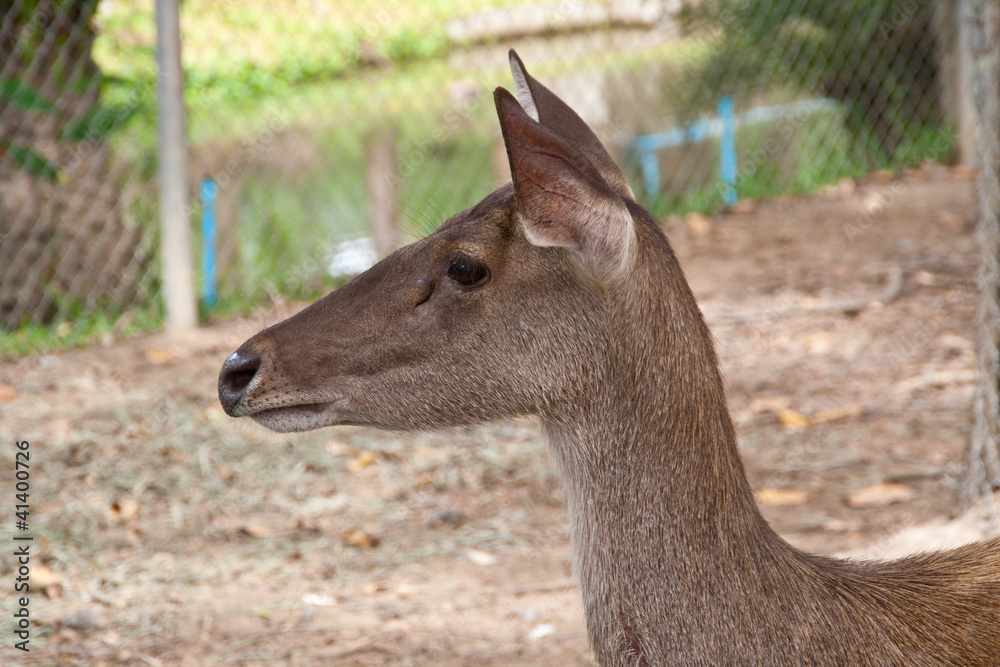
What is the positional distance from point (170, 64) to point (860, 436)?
3920 millimetres

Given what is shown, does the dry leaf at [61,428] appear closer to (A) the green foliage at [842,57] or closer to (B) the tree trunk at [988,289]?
→ (B) the tree trunk at [988,289]

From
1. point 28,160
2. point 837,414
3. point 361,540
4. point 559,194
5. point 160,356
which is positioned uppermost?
point 28,160

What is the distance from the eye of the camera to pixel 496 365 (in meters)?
2.19

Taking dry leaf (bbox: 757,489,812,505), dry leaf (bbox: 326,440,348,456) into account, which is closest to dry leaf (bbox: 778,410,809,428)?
dry leaf (bbox: 757,489,812,505)

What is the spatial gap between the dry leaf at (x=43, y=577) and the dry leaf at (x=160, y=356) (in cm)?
206

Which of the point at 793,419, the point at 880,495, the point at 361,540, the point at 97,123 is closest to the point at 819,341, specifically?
the point at 793,419

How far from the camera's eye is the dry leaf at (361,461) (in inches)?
180

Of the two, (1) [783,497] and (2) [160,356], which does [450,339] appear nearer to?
(1) [783,497]

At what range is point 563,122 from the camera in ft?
7.93

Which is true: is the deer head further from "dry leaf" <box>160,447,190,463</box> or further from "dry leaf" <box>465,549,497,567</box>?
"dry leaf" <box>160,447,190,463</box>

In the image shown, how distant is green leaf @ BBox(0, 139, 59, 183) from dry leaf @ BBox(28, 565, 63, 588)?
225cm

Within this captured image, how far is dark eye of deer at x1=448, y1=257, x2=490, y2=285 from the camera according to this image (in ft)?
7.09

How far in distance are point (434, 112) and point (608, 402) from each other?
7.05 metres

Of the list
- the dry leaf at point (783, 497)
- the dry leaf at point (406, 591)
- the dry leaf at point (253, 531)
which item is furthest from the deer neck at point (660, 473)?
the dry leaf at point (253, 531)
